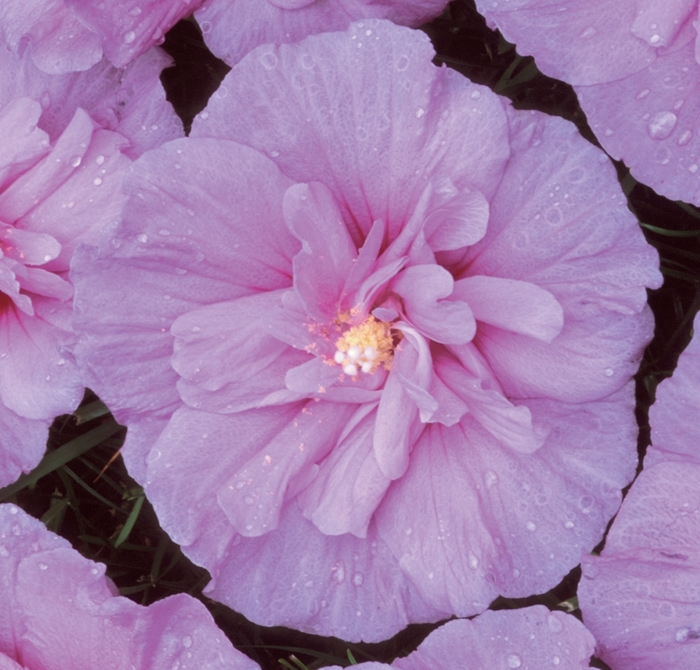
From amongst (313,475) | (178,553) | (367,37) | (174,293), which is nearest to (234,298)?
(174,293)

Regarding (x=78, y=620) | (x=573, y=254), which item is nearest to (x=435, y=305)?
(x=573, y=254)

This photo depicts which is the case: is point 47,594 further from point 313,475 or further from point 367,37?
point 367,37

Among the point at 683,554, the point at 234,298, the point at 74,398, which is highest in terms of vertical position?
the point at 234,298

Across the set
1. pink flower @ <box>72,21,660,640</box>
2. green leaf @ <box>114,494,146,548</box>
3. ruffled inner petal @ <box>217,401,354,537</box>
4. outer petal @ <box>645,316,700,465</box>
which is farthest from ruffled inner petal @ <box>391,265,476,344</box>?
green leaf @ <box>114,494,146,548</box>

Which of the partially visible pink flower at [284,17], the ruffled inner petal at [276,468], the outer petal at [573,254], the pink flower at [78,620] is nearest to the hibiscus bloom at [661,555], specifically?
the outer petal at [573,254]

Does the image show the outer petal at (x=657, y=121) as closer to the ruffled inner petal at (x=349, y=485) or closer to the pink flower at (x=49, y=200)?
the ruffled inner petal at (x=349, y=485)

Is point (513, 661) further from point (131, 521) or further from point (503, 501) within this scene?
point (131, 521)
